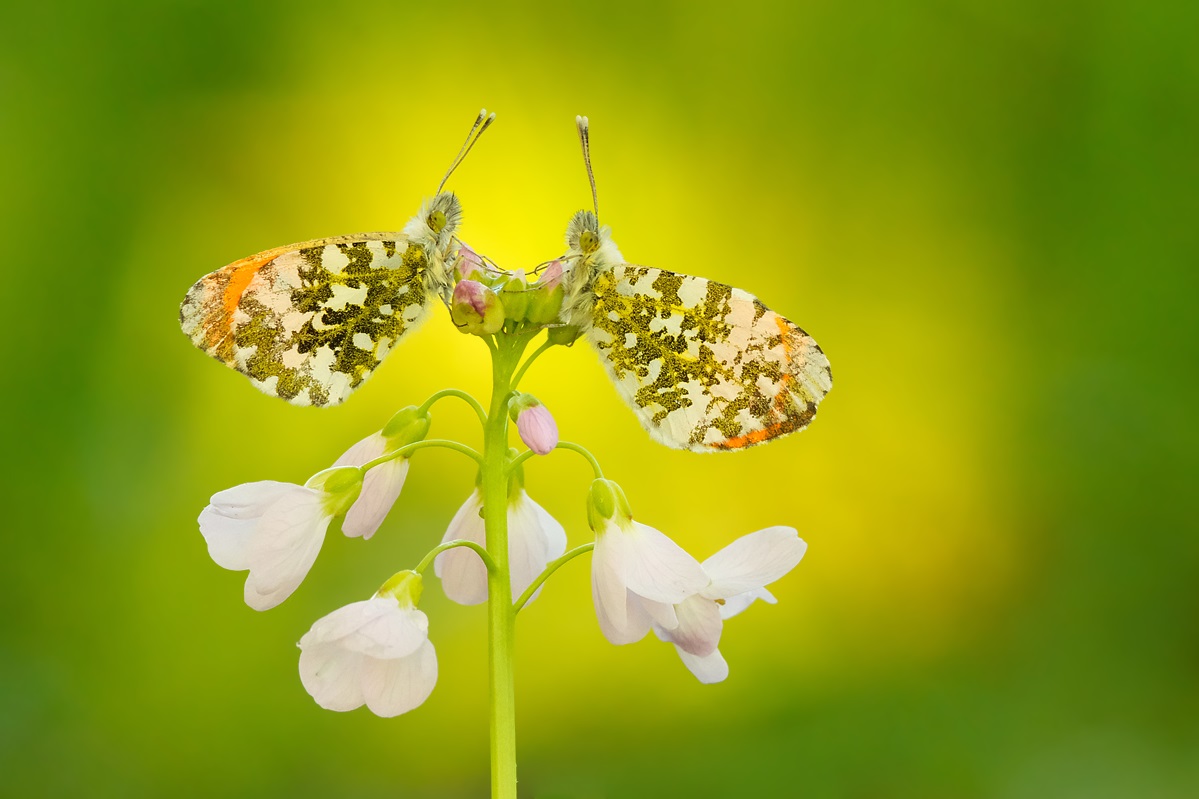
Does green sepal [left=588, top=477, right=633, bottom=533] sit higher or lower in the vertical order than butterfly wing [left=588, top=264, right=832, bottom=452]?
lower

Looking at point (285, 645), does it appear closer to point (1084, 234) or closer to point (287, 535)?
point (287, 535)

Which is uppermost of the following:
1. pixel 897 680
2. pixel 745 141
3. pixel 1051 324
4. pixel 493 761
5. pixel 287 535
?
pixel 745 141

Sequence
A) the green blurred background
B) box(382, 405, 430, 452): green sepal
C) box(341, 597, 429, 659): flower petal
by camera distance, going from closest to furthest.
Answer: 1. box(341, 597, 429, 659): flower petal
2. box(382, 405, 430, 452): green sepal
3. the green blurred background

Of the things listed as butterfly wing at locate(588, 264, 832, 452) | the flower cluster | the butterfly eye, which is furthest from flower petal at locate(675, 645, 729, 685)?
the butterfly eye

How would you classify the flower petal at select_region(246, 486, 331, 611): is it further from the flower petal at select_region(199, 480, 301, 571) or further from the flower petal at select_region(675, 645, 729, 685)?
the flower petal at select_region(675, 645, 729, 685)

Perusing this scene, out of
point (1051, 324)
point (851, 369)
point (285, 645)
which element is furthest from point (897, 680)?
point (285, 645)

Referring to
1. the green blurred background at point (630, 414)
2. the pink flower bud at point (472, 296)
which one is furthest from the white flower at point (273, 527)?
the green blurred background at point (630, 414)
